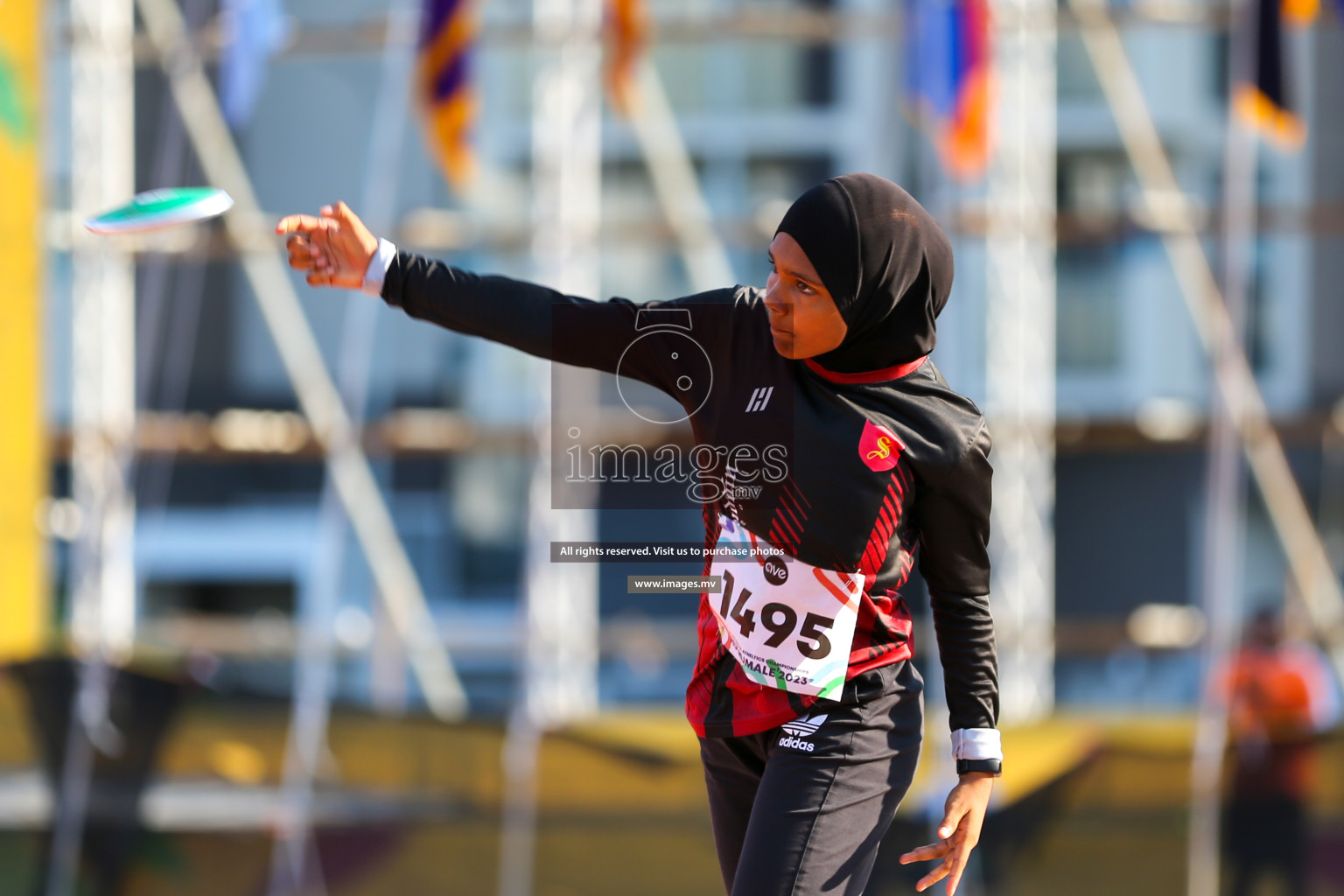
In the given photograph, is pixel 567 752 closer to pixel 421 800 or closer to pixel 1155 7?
pixel 421 800

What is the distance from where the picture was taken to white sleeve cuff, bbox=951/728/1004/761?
1530 millimetres

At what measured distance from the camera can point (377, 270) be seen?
1.58 m

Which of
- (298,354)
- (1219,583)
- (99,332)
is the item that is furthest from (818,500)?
(298,354)

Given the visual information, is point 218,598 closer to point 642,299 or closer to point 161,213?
point 642,299

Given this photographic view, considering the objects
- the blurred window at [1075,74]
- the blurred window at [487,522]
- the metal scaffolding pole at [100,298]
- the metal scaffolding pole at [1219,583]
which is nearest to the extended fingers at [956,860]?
the metal scaffolding pole at [1219,583]

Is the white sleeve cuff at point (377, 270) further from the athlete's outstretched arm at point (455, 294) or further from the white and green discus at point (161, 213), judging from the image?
the white and green discus at point (161, 213)

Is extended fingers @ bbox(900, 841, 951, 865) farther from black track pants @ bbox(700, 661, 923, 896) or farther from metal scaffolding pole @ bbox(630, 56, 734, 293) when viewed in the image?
metal scaffolding pole @ bbox(630, 56, 734, 293)

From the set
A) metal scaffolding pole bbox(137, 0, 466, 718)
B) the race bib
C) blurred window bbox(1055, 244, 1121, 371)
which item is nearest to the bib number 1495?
the race bib

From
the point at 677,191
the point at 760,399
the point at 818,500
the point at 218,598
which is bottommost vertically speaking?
the point at 218,598

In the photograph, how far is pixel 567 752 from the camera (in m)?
3.88

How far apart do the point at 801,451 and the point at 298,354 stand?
626 centimetres

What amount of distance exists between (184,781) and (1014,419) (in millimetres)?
3646

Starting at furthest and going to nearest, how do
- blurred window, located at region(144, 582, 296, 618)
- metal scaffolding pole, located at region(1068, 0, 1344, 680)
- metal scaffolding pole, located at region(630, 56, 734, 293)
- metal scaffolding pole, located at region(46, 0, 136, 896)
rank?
blurred window, located at region(144, 582, 296, 618) < metal scaffolding pole, located at region(630, 56, 734, 293) < metal scaffolding pole, located at region(1068, 0, 1344, 680) < metal scaffolding pole, located at region(46, 0, 136, 896)

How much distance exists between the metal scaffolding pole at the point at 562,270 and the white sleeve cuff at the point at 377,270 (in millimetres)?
3760
